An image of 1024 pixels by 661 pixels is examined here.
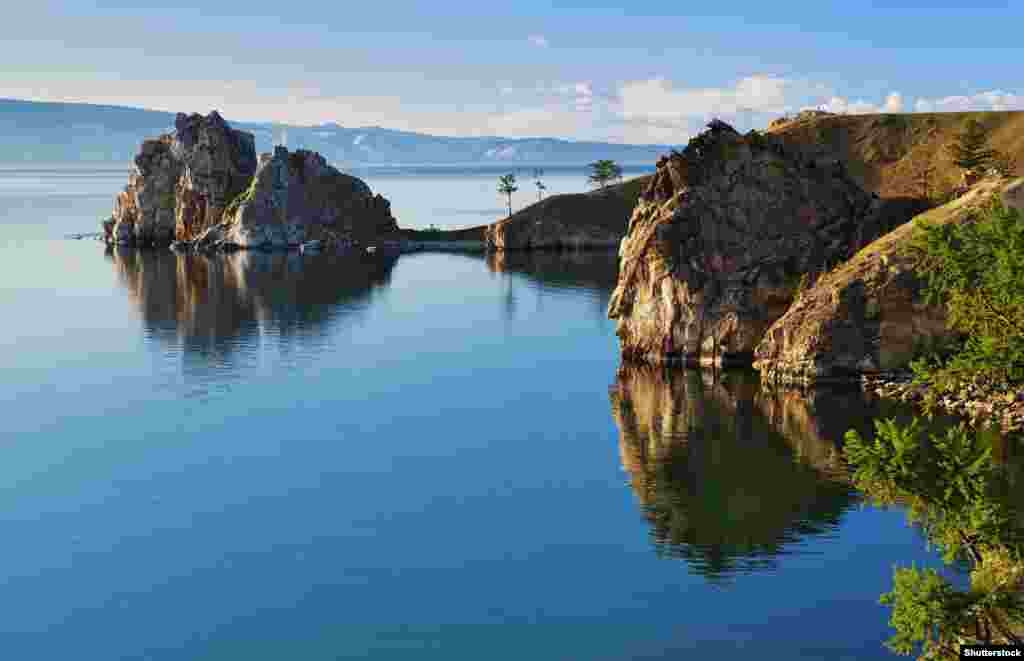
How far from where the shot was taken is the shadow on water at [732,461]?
6312cm

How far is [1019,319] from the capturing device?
46844 millimetres

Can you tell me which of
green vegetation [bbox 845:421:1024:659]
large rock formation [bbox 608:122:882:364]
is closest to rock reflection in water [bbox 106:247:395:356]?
large rock formation [bbox 608:122:882:364]

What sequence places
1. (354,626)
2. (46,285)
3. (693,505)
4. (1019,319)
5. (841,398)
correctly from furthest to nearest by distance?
1. (46,285)
2. (841,398)
3. (693,505)
4. (354,626)
5. (1019,319)

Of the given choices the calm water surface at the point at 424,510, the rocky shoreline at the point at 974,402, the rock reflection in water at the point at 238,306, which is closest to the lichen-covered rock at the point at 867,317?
the rocky shoreline at the point at 974,402

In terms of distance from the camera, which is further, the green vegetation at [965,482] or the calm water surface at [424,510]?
the calm water surface at [424,510]

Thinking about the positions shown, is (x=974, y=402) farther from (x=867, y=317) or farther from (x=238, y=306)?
(x=238, y=306)

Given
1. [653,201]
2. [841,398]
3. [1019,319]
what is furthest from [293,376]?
[1019,319]

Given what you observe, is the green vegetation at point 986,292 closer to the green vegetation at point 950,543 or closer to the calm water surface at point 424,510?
the green vegetation at point 950,543

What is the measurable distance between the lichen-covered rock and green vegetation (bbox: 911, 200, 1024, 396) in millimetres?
44049

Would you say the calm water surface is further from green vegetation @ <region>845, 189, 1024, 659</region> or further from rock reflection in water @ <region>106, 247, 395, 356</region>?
rock reflection in water @ <region>106, 247, 395, 356</region>

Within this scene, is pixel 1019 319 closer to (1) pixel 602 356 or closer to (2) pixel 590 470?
(2) pixel 590 470

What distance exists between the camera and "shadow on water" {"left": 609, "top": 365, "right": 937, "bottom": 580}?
2485 inches

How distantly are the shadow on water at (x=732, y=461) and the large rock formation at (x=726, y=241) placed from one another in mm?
4617

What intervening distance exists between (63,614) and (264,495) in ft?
65.5
